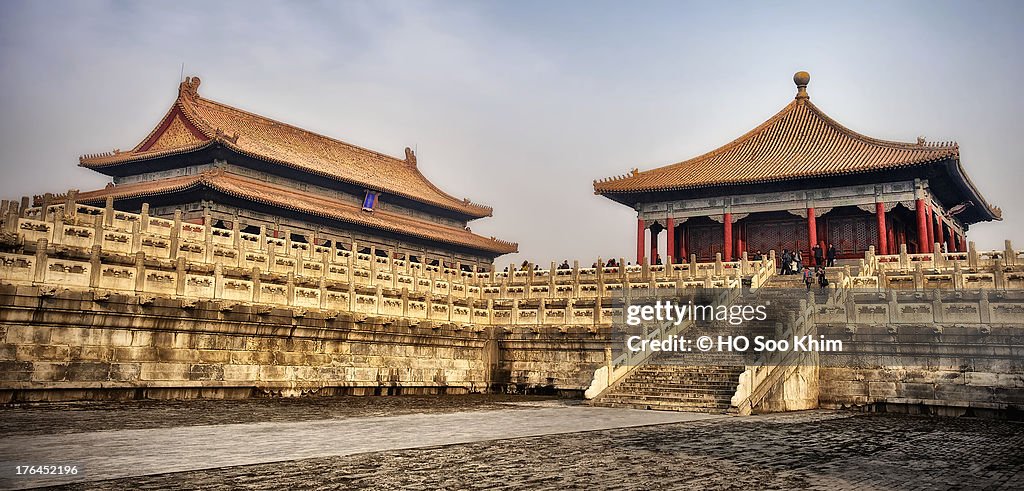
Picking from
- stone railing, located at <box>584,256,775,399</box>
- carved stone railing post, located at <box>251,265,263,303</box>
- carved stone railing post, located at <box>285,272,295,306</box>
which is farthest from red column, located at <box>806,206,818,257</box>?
carved stone railing post, located at <box>251,265,263,303</box>

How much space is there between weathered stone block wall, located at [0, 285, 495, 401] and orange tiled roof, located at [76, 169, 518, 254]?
15242 mm

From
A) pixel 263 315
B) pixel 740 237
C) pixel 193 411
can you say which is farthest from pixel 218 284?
pixel 740 237

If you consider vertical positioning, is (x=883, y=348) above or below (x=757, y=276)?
below

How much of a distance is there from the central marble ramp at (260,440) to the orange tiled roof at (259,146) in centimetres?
2541

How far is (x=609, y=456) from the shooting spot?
9398mm

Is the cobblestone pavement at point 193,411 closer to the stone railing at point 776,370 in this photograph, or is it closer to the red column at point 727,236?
the stone railing at point 776,370

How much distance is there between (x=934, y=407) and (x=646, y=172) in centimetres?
2501

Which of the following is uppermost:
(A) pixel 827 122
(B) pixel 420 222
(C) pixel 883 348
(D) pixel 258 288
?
(A) pixel 827 122

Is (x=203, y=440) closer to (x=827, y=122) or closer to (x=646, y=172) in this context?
(x=646, y=172)

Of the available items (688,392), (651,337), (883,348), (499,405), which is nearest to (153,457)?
(499,405)

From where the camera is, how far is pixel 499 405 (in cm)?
1864

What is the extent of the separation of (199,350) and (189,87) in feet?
80.9

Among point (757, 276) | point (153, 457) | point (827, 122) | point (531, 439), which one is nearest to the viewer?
point (153, 457)

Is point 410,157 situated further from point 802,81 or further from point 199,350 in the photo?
point 199,350
